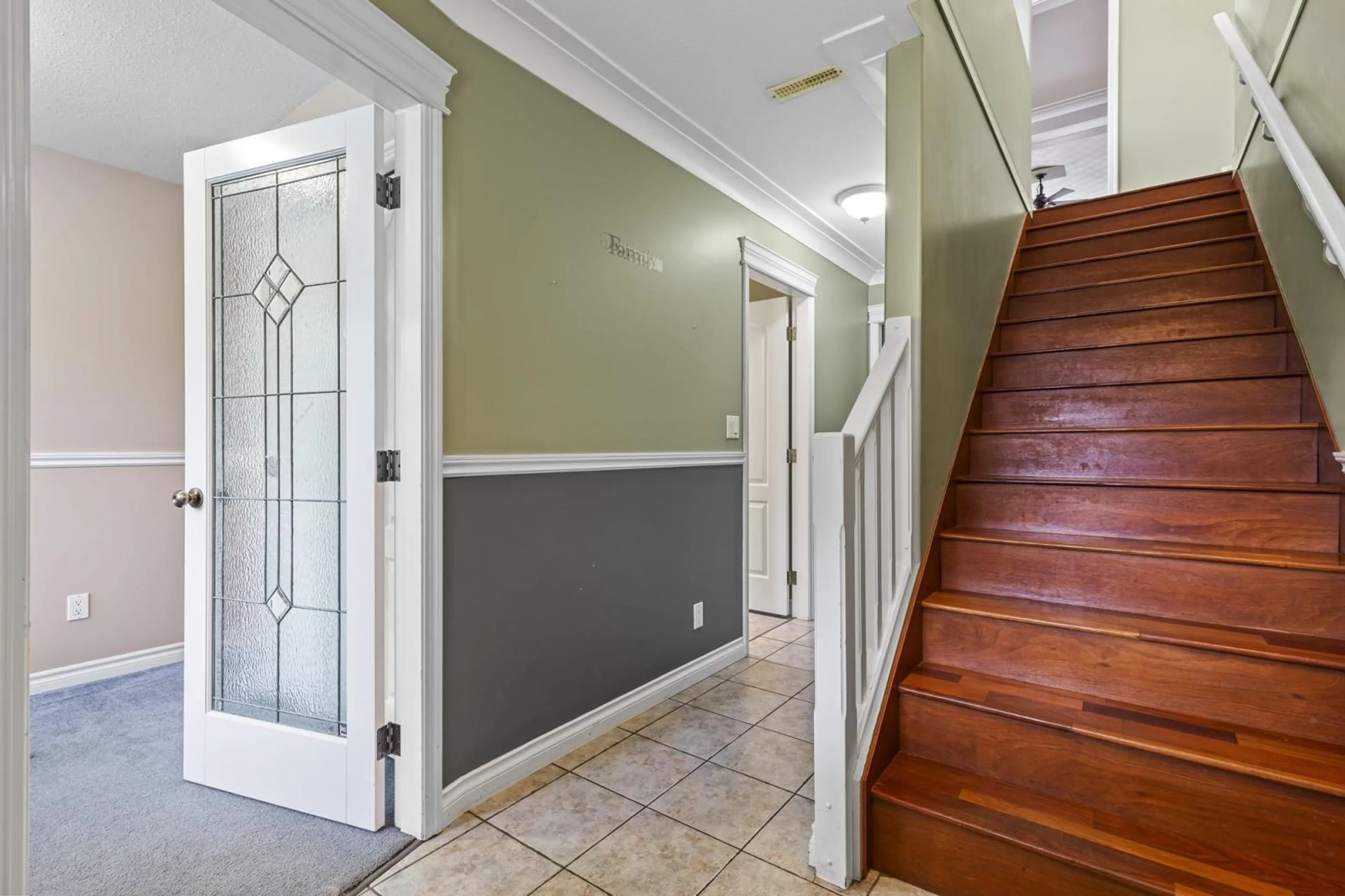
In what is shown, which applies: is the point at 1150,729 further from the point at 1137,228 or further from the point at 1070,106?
the point at 1070,106

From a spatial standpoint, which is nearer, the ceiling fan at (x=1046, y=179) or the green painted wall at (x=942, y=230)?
the green painted wall at (x=942, y=230)

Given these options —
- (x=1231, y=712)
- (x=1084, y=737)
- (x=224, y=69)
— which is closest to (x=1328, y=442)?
(x=1231, y=712)

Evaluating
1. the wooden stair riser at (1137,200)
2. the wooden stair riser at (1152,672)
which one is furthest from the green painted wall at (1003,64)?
the wooden stair riser at (1152,672)

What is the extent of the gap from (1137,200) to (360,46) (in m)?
3.63

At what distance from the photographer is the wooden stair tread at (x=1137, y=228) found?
2883mm

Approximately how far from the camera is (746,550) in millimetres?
3400

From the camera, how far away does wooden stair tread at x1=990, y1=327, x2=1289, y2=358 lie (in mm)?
2264

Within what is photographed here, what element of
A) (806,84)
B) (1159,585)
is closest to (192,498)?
(806,84)

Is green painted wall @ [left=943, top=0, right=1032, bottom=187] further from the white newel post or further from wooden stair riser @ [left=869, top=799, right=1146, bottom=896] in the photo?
wooden stair riser @ [left=869, top=799, right=1146, bottom=896]

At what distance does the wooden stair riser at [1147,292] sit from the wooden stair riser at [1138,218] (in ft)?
1.76

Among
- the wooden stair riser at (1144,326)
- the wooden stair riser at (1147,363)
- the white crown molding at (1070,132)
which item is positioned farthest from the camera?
the white crown molding at (1070,132)

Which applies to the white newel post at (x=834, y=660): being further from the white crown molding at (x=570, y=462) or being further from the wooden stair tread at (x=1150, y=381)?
the wooden stair tread at (x=1150, y=381)

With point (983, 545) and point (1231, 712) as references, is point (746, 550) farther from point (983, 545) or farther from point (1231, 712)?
point (1231, 712)

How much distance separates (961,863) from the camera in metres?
1.52
